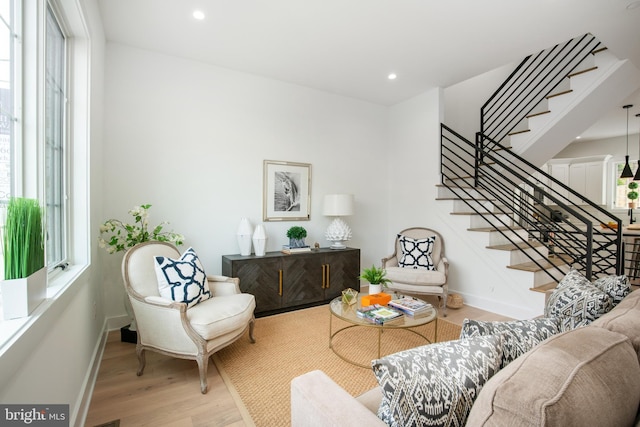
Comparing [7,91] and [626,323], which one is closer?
[626,323]

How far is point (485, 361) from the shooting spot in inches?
35.8

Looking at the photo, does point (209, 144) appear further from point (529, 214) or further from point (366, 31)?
point (529, 214)

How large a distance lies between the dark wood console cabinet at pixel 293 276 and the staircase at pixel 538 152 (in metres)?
1.68

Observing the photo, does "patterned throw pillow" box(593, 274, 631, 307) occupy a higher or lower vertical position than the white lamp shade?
lower

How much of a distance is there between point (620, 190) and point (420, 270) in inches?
239

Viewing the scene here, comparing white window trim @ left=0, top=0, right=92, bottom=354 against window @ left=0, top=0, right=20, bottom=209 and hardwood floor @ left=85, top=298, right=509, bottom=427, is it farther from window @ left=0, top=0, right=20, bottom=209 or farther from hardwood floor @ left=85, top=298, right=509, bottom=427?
hardwood floor @ left=85, top=298, right=509, bottom=427

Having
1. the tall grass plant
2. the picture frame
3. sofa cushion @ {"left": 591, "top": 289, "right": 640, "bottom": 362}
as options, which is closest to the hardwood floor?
the tall grass plant

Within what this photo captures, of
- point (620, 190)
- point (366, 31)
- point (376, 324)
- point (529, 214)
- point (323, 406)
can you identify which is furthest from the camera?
point (620, 190)

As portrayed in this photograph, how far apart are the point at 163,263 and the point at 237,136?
1883 mm

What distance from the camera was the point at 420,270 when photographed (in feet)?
12.4

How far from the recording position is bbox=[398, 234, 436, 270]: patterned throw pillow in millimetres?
3914

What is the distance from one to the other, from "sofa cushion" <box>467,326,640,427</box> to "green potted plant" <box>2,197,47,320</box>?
1.48 metres

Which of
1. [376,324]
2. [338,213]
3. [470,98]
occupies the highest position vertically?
[470,98]

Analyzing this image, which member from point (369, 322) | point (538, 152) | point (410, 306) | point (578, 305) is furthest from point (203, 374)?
point (538, 152)
